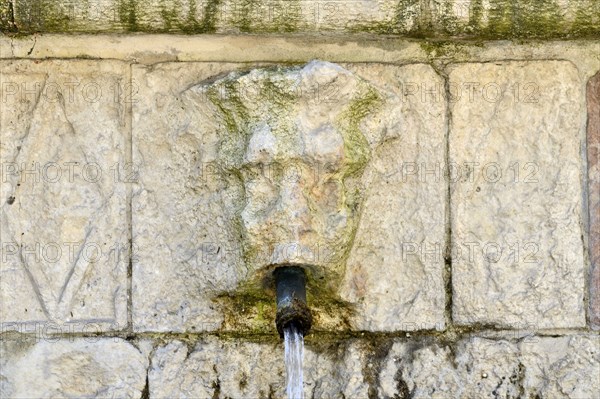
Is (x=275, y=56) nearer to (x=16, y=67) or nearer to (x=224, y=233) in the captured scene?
(x=224, y=233)

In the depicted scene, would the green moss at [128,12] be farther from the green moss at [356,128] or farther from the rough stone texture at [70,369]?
the rough stone texture at [70,369]

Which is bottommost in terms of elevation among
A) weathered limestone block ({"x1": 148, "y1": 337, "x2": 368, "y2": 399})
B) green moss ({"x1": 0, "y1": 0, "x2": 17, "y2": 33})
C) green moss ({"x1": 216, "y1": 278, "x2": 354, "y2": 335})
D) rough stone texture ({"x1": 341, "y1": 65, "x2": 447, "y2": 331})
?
weathered limestone block ({"x1": 148, "y1": 337, "x2": 368, "y2": 399})

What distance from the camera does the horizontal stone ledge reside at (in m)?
2.53

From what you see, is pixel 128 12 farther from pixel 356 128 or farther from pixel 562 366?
pixel 562 366

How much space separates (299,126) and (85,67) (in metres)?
0.58

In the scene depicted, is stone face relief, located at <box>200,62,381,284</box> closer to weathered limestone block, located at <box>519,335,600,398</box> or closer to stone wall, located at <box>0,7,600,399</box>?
stone wall, located at <box>0,7,600,399</box>

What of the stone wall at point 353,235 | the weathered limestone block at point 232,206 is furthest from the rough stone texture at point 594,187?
the weathered limestone block at point 232,206

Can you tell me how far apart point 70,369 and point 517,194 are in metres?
1.18

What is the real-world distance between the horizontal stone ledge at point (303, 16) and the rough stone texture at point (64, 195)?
0.60 feet

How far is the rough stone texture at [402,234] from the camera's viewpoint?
2.73 m

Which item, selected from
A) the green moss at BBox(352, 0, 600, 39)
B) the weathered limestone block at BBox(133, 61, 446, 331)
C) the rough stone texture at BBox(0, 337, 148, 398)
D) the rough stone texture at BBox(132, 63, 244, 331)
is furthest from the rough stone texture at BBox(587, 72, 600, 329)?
the rough stone texture at BBox(0, 337, 148, 398)

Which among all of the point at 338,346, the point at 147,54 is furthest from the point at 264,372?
the point at 147,54

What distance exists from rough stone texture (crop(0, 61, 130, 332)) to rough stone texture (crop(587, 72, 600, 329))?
3.79ft

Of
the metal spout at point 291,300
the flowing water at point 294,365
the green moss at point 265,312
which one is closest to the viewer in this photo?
the metal spout at point 291,300
